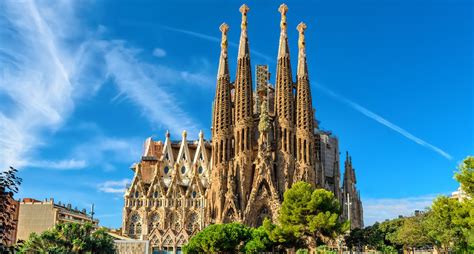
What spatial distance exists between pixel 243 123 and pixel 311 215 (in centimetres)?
1739

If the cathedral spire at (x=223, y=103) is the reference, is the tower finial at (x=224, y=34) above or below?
above

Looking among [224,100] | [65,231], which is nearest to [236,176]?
[224,100]

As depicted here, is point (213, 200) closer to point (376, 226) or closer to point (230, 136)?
point (230, 136)

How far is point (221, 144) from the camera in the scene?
51656 mm

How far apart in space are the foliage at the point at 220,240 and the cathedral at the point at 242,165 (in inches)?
384

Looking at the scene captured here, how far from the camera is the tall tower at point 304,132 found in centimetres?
4909

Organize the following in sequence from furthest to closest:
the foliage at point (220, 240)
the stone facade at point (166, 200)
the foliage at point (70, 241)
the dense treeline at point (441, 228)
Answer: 1. the stone facade at point (166, 200)
2. the foliage at point (220, 240)
3. the dense treeline at point (441, 228)
4. the foliage at point (70, 241)

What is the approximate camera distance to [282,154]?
49688 mm

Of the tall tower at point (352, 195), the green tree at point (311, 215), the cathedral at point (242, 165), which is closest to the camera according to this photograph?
the green tree at point (311, 215)

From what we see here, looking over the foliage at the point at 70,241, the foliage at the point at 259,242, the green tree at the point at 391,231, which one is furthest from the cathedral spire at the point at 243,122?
the foliage at the point at 70,241

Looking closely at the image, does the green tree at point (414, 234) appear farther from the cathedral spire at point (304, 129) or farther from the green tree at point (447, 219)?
the cathedral spire at point (304, 129)

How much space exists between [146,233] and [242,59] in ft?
71.7

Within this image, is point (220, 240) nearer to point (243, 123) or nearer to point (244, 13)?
point (243, 123)

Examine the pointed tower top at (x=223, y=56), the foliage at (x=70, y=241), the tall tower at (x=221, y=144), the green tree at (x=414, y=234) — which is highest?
the pointed tower top at (x=223, y=56)
